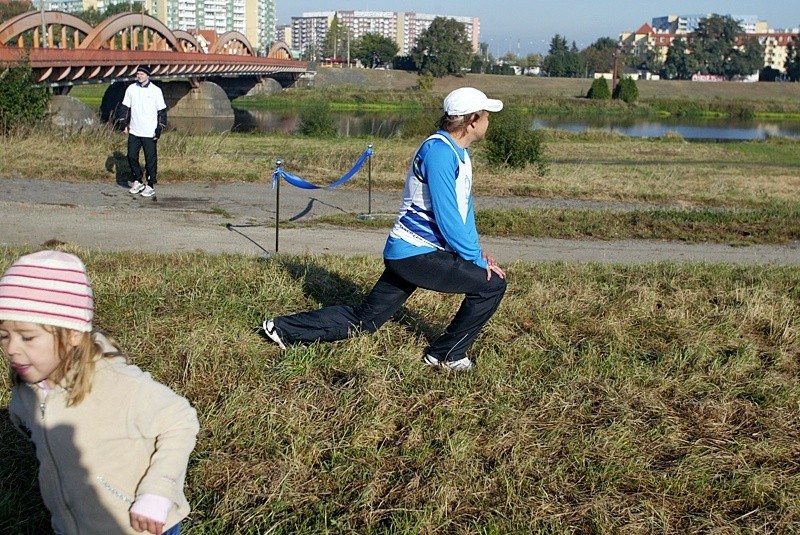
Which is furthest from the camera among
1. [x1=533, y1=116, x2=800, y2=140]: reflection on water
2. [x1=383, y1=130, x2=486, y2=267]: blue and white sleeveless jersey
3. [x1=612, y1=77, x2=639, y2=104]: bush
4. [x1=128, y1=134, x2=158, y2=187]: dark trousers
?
[x1=612, y1=77, x2=639, y2=104]: bush

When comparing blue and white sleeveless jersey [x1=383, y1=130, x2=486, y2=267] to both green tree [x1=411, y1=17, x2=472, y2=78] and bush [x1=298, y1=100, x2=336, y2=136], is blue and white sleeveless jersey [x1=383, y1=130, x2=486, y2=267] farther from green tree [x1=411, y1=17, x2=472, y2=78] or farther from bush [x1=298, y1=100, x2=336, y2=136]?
green tree [x1=411, y1=17, x2=472, y2=78]

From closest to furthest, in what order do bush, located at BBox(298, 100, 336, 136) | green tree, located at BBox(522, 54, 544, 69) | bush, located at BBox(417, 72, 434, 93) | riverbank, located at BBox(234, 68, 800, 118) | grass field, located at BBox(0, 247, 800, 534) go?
1. grass field, located at BBox(0, 247, 800, 534)
2. bush, located at BBox(298, 100, 336, 136)
3. riverbank, located at BBox(234, 68, 800, 118)
4. bush, located at BBox(417, 72, 434, 93)
5. green tree, located at BBox(522, 54, 544, 69)

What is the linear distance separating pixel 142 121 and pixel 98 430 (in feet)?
35.7

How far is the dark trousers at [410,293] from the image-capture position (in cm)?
473

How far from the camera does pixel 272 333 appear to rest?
5.14 meters

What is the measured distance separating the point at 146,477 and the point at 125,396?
0.77ft

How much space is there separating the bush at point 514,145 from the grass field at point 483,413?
11389mm

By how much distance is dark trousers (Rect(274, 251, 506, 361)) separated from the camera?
4.73 metres

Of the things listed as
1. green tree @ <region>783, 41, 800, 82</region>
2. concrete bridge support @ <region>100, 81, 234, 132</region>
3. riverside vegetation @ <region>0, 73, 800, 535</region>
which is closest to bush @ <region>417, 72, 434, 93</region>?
concrete bridge support @ <region>100, 81, 234, 132</region>

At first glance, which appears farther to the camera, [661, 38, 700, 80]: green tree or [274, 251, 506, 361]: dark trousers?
[661, 38, 700, 80]: green tree

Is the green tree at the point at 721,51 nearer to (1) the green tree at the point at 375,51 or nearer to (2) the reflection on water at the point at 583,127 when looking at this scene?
(1) the green tree at the point at 375,51

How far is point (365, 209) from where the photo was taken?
499 inches

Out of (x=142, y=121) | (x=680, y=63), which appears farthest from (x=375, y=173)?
(x=680, y=63)

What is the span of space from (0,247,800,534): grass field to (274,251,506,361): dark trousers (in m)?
0.13
